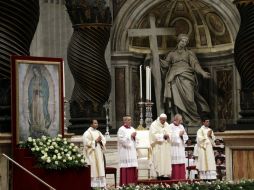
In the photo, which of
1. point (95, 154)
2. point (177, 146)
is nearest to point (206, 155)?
point (177, 146)

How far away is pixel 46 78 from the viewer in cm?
1108

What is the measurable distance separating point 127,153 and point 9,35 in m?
6.32

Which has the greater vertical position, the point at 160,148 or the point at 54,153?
the point at 54,153

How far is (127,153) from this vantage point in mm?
16328

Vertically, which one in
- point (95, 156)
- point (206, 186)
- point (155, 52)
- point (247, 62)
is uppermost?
point (155, 52)

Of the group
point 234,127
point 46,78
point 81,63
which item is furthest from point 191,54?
point 46,78

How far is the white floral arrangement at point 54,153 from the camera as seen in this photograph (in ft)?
33.7

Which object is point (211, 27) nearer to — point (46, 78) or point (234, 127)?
point (234, 127)

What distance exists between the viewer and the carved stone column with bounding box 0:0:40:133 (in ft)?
34.2

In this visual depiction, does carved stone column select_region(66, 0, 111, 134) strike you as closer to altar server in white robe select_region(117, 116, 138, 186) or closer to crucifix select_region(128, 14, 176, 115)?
altar server in white robe select_region(117, 116, 138, 186)

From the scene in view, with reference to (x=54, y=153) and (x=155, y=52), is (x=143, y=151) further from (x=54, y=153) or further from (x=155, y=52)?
(x=54, y=153)

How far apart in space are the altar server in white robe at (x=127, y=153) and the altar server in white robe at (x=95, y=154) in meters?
0.42

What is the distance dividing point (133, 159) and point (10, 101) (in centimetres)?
612

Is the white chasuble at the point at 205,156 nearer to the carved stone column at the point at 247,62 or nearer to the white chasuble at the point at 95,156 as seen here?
the white chasuble at the point at 95,156
